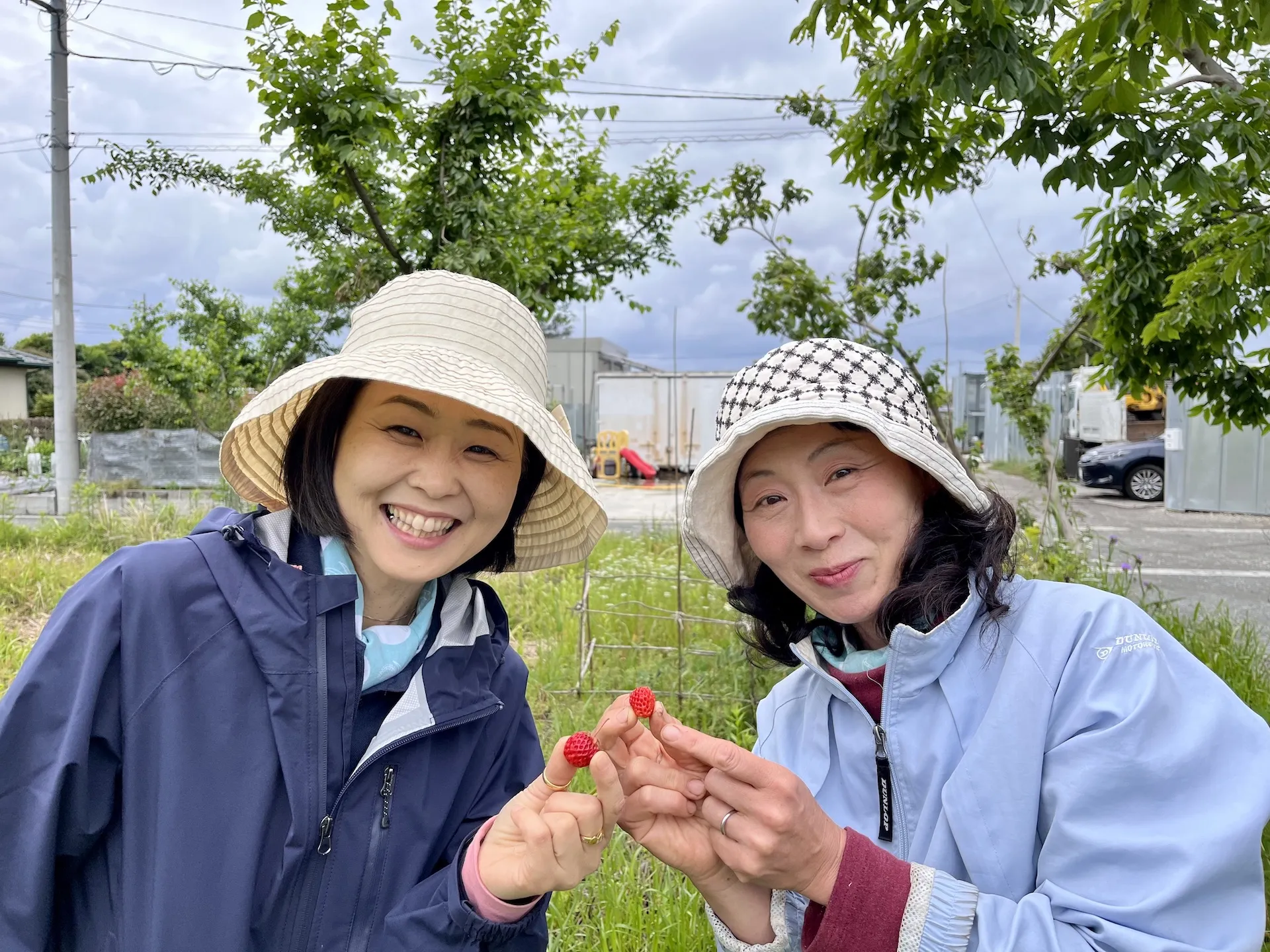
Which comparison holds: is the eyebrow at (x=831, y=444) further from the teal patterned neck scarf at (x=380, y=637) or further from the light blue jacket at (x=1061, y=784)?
the teal patterned neck scarf at (x=380, y=637)

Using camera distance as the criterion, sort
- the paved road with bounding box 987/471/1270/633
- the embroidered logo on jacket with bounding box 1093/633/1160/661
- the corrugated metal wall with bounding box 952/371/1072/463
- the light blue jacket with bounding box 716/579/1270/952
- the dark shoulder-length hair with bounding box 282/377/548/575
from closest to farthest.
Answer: the light blue jacket with bounding box 716/579/1270/952 < the embroidered logo on jacket with bounding box 1093/633/1160/661 < the dark shoulder-length hair with bounding box 282/377/548/575 < the paved road with bounding box 987/471/1270/633 < the corrugated metal wall with bounding box 952/371/1072/463

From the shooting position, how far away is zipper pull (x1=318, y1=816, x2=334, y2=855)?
129cm

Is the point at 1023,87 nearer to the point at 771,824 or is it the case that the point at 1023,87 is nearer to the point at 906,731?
the point at 906,731

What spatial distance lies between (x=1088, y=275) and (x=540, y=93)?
3843 millimetres

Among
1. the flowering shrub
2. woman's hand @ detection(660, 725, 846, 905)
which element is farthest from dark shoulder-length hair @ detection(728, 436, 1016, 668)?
the flowering shrub

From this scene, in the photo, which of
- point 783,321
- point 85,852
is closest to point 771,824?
point 85,852

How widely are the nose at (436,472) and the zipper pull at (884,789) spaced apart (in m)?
0.81

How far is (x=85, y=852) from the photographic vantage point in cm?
128

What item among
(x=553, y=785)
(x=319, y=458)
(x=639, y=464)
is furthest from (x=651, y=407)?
(x=553, y=785)

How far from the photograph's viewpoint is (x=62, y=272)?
9.49 metres

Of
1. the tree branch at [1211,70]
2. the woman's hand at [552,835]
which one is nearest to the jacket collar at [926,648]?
the woman's hand at [552,835]

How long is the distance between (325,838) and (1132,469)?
1614 centimetres

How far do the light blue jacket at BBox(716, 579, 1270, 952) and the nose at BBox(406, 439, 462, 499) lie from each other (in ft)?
2.34

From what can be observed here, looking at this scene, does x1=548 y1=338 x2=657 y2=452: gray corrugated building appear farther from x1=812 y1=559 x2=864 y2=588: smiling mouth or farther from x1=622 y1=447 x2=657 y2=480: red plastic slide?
x1=812 y1=559 x2=864 y2=588: smiling mouth
